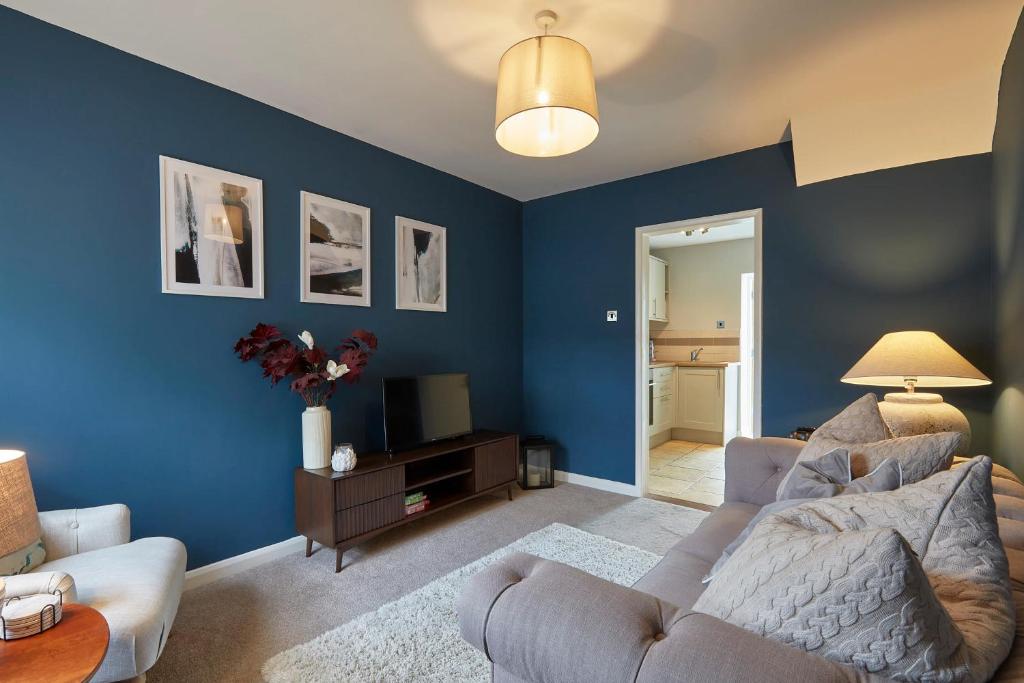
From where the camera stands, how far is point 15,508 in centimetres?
132

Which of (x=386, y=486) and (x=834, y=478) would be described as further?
(x=386, y=486)

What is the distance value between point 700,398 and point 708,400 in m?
0.10

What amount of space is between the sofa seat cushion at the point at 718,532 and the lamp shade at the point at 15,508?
2.04m

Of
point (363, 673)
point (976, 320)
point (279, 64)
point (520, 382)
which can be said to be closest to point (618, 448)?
point (520, 382)

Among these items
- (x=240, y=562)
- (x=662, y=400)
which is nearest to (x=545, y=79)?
(x=240, y=562)

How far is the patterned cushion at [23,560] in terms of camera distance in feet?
5.43

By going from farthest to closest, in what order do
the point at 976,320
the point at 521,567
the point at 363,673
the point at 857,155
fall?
the point at 857,155, the point at 976,320, the point at 363,673, the point at 521,567

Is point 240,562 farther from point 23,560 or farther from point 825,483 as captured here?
point 825,483

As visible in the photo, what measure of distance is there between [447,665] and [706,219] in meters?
3.34

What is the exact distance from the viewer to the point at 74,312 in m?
2.18

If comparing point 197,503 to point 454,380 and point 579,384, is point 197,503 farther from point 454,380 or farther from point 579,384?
point 579,384

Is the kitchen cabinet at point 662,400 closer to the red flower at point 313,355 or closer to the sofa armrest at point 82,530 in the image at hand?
the red flower at point 313,355

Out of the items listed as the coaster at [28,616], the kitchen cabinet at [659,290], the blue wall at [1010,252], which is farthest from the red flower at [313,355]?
the kitchen cabinet at [659,290]

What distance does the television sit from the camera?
3186 millimetres
